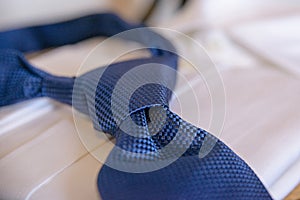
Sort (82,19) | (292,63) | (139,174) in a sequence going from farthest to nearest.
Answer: (82,19) → (292,63) → (139,174)

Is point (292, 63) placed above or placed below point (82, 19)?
above

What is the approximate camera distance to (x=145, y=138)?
214mm

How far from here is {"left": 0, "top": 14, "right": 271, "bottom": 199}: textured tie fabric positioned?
19 cm

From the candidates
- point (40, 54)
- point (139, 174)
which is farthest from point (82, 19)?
point (139, 174)

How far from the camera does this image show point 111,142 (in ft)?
0.82

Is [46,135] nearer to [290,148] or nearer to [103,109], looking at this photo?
[103,109]

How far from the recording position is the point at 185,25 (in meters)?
0.45

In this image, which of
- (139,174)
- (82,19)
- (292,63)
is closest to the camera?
(139,174)

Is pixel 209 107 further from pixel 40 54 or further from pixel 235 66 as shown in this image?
pixel 40 54

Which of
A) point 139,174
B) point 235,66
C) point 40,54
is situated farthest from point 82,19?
point 139,174

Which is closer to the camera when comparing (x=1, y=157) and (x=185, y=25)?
(x=1, y=157)

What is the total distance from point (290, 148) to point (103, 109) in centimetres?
12

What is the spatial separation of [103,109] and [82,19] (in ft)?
0.80

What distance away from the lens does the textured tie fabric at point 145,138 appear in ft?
0.64
